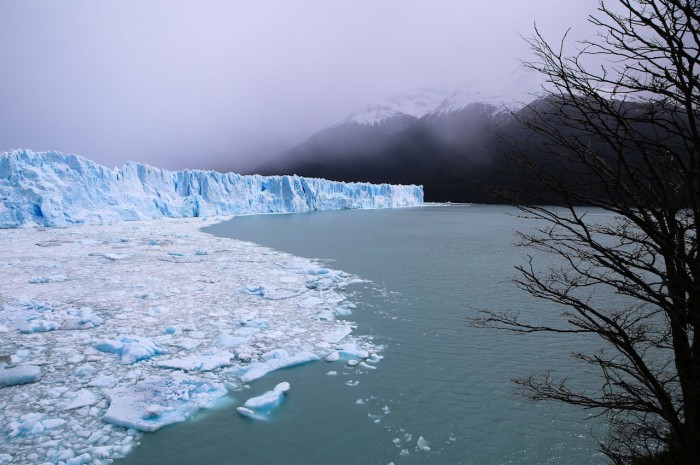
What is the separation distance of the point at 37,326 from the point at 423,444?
6.45 meters

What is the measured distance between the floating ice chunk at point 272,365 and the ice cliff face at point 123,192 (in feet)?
87.4

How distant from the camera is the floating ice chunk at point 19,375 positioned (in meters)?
4.50

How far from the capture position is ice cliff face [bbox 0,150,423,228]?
23859 millimetres

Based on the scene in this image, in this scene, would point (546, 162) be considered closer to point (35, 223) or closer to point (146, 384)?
point (146, 384)

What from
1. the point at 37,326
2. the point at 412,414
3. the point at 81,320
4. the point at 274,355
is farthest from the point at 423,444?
the point at 37,326

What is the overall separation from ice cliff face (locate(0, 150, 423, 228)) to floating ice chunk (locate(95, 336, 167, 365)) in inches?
975

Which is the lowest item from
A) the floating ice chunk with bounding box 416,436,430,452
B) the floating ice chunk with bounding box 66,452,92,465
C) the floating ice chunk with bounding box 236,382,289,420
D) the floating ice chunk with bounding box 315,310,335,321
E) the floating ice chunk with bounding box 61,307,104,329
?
the floating ice chunk with bounding box 416,436,430,452

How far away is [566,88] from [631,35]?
0.38 m

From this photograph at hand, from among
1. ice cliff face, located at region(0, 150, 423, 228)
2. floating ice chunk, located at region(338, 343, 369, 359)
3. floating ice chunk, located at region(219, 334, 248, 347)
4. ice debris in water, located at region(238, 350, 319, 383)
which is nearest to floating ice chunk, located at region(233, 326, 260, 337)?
floating ice chunk, located at region(219, 334, 248, 347)

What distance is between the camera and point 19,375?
15.0ft

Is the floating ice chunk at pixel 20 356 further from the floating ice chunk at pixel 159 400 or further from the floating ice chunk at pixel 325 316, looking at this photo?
the floating ice chunk at pixel 325 316

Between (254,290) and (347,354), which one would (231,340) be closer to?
(347,354)

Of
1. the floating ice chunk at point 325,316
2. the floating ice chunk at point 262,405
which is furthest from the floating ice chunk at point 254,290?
the floating ice chunk at point 262,405

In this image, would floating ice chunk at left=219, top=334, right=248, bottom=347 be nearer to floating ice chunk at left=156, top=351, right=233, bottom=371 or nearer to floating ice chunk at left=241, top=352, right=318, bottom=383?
floating ice chunk at left=156, top=351, right=233, bottom=371
